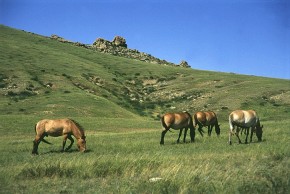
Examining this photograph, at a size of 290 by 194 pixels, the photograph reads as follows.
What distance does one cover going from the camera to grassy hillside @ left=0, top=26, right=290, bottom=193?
10953 millimetres

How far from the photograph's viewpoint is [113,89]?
8119cm

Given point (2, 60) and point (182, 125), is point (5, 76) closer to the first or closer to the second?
point (2, 60)

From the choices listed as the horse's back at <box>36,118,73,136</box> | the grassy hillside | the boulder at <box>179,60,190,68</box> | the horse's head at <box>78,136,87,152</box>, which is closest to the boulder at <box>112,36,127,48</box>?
the boulder at <box>179,60,190,68</box>

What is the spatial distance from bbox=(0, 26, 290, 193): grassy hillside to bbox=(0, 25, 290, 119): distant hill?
0.67 feet

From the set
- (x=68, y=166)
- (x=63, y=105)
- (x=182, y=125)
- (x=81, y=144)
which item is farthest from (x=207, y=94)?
(x=68, y=166)

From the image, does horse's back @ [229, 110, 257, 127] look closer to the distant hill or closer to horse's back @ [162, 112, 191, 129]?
horse's back @ [162, 112, 191, 129]

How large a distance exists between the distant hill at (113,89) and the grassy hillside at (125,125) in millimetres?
204

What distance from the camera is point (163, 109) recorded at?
7006 centimetres

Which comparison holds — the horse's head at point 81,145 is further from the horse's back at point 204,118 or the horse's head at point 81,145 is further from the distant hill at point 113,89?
the distant hill at point 113,89

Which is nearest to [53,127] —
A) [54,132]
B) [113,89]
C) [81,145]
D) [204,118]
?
[54,132]

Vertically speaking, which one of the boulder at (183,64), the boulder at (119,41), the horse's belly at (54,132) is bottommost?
the horse's belly at (54,132)

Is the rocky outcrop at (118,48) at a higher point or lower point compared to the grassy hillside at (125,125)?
higher

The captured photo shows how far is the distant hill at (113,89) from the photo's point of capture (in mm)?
57000

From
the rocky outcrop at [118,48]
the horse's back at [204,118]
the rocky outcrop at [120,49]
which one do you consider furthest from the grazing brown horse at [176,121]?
the rocky outcrop at [118,48]
